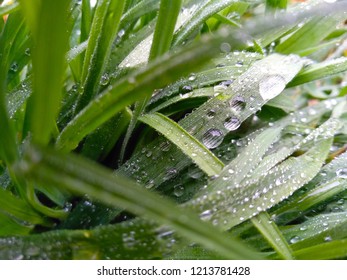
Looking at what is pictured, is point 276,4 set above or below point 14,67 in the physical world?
above

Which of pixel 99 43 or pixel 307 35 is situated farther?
pixel 307 35

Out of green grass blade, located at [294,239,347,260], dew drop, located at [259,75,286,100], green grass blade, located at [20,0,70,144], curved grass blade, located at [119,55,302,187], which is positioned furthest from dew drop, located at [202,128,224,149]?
green grass blade, located at [20,0,70,144]

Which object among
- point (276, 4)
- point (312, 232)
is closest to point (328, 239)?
point (312, 232)

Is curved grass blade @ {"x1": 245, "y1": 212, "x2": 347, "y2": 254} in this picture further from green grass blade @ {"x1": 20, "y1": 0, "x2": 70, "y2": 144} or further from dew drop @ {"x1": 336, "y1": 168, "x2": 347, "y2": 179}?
Answer: green grass blade @ {"x1": 20, "y1": 0, "x2": 70, "y2": 144}

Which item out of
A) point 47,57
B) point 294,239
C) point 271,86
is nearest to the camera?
point 47,57

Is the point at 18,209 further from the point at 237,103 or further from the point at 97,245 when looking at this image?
the point at 237,103

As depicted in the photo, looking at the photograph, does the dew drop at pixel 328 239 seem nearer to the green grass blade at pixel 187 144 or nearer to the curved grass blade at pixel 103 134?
the green grass blade at pixel 187 144

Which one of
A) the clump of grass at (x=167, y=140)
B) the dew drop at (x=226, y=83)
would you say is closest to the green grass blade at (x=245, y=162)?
the clump of grass at (x=167, y=140)
